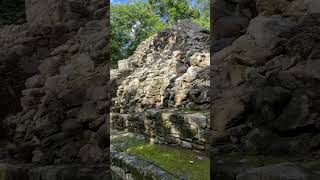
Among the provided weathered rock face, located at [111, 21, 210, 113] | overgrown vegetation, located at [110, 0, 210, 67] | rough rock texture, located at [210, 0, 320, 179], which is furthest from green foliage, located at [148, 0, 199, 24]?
rough rock texture, located at [210, 0, 320, 179]

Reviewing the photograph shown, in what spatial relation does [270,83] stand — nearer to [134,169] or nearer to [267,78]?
Answer: [267,78]

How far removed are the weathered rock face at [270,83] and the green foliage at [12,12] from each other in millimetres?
1753

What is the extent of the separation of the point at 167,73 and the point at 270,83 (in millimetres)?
8953

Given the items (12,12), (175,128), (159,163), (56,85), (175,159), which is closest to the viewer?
(56,85)

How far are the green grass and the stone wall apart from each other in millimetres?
173

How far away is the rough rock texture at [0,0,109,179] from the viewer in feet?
11.1

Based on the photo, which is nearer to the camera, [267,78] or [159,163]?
[267,78]

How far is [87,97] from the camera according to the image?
3387mm

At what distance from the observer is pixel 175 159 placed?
292 inches

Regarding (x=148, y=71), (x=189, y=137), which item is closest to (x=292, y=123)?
(x=189, y=137)

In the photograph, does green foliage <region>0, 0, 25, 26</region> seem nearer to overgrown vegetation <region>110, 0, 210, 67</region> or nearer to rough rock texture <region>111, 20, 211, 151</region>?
rough rock texture <region>111, 20, 211, 151</region>

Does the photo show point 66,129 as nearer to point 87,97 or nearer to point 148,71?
point 87,97

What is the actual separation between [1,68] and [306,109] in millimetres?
2484

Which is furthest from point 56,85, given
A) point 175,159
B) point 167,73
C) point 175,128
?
point 167,73
